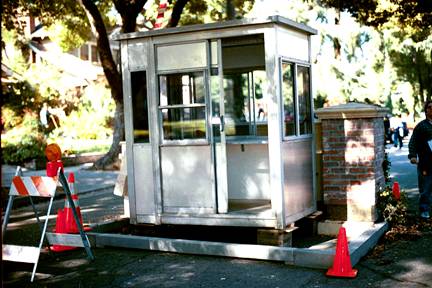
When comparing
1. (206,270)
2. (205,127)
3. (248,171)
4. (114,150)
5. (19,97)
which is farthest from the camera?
(19,97)

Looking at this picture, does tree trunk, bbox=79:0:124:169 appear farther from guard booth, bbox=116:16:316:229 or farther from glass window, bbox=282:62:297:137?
glass window, bbox=282:62:297:137

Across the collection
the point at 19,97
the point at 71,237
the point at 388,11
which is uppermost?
the point at 388,11

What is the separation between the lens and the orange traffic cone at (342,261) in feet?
18.8

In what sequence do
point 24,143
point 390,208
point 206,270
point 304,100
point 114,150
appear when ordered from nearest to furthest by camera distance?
point 206,270 → point 390,208 → point 304,100 → point 114,150 → point 24,143

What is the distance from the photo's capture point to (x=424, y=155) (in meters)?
8.53

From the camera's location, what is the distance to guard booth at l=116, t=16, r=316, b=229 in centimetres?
710

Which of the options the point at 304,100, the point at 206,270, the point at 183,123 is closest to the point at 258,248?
the point at 206,270

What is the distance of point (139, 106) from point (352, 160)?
317cm

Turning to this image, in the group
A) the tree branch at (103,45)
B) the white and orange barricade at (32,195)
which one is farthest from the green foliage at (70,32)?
the white and orange barricade at (32,195)

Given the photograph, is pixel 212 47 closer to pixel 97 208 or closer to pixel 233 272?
pixel 233 272

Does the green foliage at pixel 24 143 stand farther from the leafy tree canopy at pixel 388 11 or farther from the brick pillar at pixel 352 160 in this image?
the brick pillar at pixel 352 160

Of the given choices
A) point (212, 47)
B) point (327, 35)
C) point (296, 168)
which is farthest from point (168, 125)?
point (327, 35)

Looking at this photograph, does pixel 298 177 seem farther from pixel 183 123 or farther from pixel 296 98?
pixel 183 123

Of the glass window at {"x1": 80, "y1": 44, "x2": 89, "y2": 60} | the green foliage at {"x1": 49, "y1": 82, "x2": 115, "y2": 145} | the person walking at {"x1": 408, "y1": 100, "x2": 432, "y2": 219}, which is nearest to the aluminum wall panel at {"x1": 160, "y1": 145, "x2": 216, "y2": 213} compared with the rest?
the person walking at {"x1": 408, "y1": 100, "x2": 432, "y2": 219}
